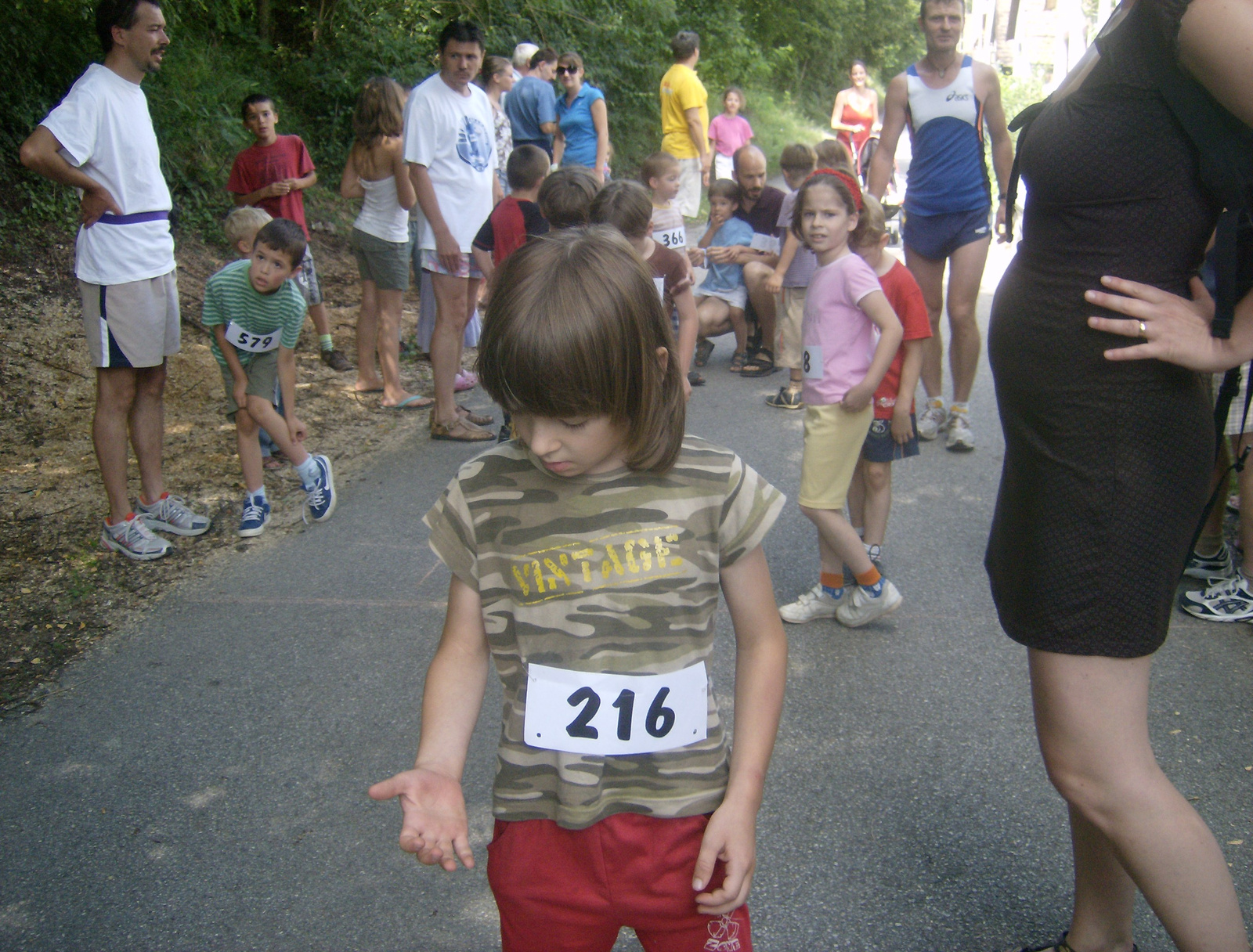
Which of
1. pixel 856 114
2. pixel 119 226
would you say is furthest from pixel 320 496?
pixel 856 114

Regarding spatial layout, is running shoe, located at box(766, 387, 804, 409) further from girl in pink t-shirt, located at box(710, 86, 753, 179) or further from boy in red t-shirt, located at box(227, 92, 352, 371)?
girl in pink t-shirt, located at box(710, 86, 753, 179)

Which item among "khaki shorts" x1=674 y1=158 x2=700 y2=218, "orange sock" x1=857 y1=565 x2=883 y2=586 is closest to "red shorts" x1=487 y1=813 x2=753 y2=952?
"orange sock" x1=857 y1=565 x2=883 y2=586

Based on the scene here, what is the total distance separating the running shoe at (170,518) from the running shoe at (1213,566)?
4.17 m

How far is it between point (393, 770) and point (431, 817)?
5.42 ft

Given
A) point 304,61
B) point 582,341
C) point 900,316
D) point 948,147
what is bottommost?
point 900,316

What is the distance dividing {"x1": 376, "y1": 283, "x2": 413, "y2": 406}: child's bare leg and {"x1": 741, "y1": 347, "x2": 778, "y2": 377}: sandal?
240cm

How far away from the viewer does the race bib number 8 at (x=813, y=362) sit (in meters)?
3.58

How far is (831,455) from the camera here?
140 inches

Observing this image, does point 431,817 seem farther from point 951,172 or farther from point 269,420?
point 951,172

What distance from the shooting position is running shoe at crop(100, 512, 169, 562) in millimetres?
4402

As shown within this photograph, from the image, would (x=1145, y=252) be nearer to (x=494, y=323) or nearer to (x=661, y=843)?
(x=494, y=323)

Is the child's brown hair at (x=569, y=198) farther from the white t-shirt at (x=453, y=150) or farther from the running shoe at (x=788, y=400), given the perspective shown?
the running shoe at (x=788, y=400)

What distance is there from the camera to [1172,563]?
167cm

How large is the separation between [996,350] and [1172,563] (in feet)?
1.51
